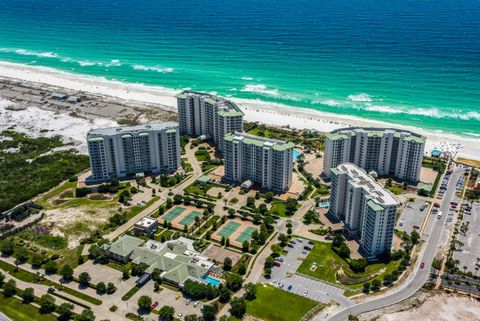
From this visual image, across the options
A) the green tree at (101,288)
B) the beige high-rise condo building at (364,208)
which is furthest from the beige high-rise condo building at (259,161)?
the green tree at (101,288)

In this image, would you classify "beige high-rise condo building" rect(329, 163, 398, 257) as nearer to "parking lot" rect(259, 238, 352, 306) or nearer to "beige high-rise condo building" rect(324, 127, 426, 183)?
"parking lot" rect(259, 238, 352, 306)

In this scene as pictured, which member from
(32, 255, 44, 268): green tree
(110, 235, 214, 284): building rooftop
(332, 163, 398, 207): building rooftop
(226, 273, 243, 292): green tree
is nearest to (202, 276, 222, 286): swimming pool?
(110, 235, 214, 284): building rooftop

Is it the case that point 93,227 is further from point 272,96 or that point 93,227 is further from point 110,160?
point 272,96

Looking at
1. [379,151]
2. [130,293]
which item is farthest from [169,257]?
[379,151]

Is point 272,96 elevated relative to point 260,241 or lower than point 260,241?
elevated

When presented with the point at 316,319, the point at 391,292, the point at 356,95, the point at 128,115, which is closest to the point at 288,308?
the point at 316,319

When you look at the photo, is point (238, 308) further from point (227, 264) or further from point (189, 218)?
point (189, 218)
